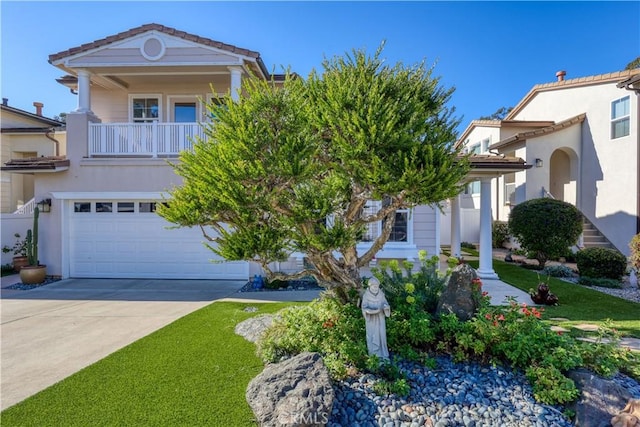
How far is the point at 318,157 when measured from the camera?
4.49m

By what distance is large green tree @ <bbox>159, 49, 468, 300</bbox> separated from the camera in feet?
12.9

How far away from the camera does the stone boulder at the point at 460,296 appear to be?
471cm

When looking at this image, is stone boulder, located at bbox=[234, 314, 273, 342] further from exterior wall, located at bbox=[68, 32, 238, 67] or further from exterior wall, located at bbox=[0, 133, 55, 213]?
exterior wall, located at bbox=[0, 133, 55, 213]

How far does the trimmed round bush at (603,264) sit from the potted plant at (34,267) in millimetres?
16693

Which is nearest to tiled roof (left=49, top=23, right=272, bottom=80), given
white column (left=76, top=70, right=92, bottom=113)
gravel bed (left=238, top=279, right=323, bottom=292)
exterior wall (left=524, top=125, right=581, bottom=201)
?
white column (left=76, top=70, right=92, bottom=113)

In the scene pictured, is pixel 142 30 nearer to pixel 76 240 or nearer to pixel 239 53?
pixel 239 53

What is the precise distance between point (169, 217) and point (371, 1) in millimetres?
8321

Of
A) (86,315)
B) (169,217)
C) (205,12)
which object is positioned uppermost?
(205,12)

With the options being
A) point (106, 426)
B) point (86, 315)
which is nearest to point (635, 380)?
point (106, 426)

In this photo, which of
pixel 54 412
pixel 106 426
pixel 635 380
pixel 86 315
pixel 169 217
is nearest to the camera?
pixel 106 426

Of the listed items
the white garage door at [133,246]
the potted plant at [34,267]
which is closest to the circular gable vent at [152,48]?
the white garage door at [133,246]

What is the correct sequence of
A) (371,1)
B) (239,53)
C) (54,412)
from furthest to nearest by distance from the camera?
1. (239,53)
2. (371,1)
3. (54,412)

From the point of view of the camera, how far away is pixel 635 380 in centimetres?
405

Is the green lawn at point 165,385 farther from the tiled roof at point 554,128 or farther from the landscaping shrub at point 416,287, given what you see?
the tiled roof at point 554,128
